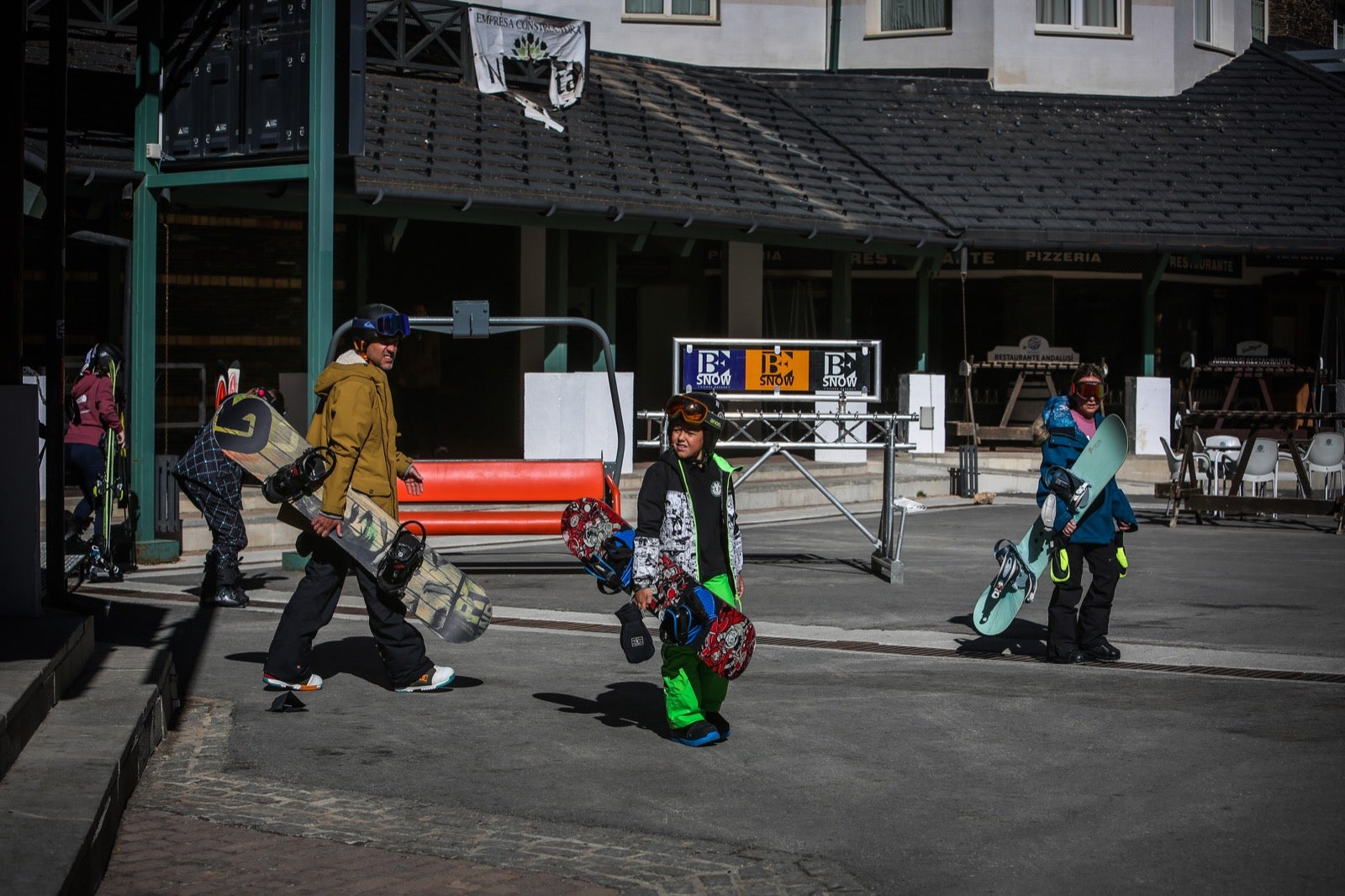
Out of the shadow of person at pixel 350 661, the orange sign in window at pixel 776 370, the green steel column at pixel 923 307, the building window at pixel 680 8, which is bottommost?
the shadow of person at pixel 350 661

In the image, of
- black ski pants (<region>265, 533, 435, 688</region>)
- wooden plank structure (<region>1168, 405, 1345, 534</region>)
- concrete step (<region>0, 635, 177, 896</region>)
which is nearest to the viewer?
concrete step (<region>0, 635, 177, 896</region>)

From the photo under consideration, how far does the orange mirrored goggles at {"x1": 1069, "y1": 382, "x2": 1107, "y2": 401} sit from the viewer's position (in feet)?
31.2

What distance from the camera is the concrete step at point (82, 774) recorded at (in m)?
4.51

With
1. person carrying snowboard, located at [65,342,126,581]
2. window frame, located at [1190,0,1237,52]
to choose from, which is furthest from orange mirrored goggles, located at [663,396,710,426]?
window frame, located at [1190,0,1237,52]

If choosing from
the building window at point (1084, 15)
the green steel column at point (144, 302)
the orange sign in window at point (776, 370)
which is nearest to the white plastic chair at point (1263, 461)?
the orange sign in window at point (776, 370)

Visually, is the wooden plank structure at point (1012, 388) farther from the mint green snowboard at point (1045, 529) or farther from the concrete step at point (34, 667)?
the concrete step at point (34, 667)

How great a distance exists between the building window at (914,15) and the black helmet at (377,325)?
68.1 feet

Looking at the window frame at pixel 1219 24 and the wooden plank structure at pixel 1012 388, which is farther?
the window frame at pixel 1219 24

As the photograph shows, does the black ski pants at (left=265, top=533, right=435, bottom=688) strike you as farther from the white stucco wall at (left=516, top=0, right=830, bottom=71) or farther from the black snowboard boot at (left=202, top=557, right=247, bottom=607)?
the white stucco wall at (left=516, top=0, right=830, bottom=71)

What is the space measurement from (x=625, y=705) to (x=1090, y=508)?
3.04m

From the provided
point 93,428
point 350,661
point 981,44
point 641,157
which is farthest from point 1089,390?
point 981,44

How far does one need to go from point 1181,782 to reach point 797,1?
869 inches

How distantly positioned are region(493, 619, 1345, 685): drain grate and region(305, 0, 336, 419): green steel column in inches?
137

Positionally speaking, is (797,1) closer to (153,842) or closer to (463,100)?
(463,100)
